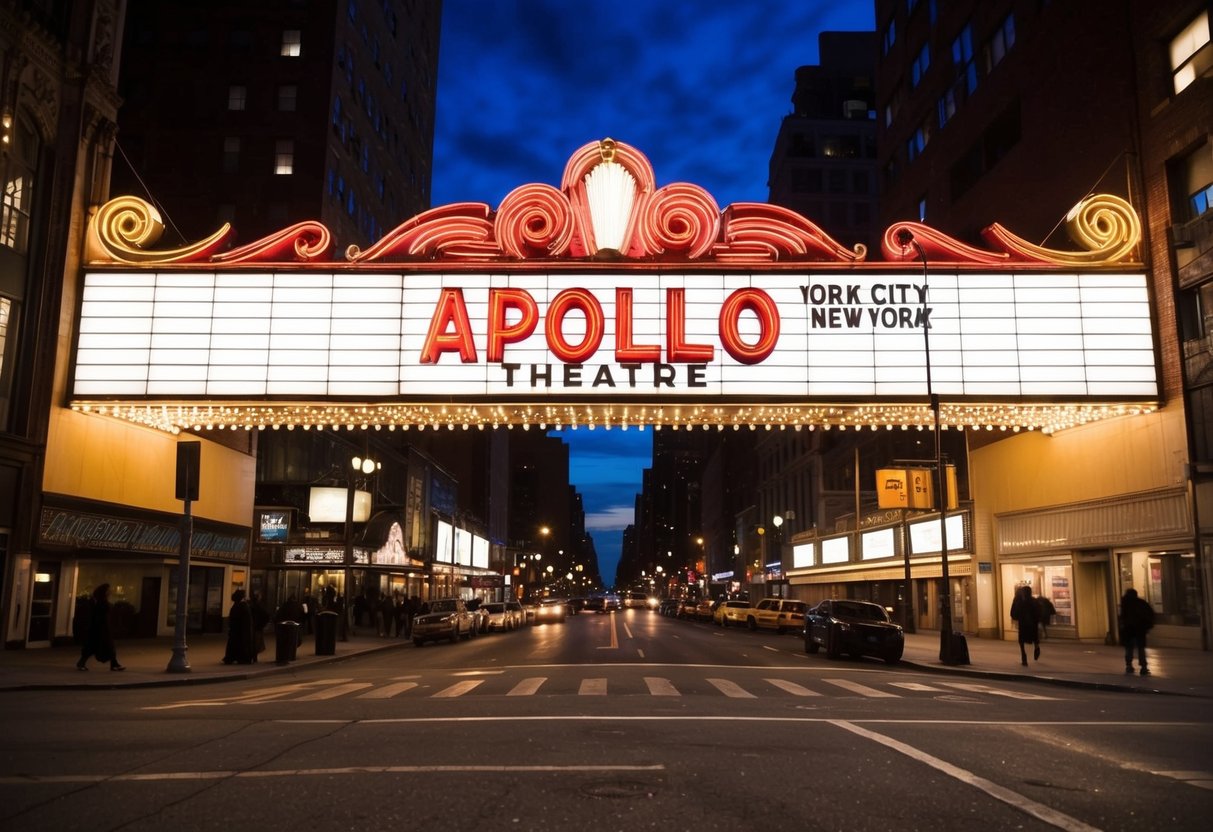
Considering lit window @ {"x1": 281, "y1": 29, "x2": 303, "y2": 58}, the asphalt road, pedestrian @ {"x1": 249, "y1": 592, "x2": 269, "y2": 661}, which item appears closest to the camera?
the asphalt road

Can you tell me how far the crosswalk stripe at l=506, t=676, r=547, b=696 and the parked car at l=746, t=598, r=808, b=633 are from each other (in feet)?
92.4

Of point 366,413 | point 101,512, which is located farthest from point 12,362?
point 366,413

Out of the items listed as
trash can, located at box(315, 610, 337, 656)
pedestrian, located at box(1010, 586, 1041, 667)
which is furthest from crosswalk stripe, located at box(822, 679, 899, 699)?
trash can, located at box(315, 610, 337, 656)

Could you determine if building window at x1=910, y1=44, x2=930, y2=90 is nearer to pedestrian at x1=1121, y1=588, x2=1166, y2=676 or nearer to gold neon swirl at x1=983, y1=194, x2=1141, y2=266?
gold neon swirl at x1=983, y1=194, x2=1141, y2=266

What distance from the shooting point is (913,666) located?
25.8 metres

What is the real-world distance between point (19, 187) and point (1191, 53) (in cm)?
3143

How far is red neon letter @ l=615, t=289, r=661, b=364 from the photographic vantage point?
26.5 meters

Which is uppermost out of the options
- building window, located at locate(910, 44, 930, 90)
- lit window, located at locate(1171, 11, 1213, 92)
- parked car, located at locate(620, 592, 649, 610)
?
building window, located at locate(910, 44, 930, 90)

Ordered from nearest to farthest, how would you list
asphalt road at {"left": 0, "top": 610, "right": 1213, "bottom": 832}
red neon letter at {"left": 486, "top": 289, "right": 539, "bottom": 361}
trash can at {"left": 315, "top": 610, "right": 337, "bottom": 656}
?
asphalt road at {"left": 0, "top": 610, "right": 1213, "bottom": 832}
red neon letter at {"left": 486, "top": 289, "right": 539, "bottom": 361}
trash can at {"left": 315, "top": 610, "right": 337, "bottom": 656}

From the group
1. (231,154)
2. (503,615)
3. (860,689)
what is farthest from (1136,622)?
(231,154)

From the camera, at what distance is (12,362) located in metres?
25.5

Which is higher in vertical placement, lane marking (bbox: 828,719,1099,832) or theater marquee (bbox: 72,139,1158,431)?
theater marquee (bbox: 72,139,1158,431)

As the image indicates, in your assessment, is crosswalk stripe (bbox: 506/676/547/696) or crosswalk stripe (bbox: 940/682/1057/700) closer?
crosswalk stripe (bbox: 506/676/547/696)

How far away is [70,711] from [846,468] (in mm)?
60074
